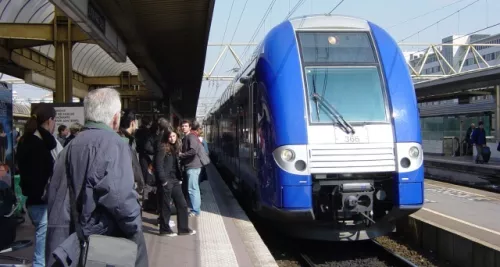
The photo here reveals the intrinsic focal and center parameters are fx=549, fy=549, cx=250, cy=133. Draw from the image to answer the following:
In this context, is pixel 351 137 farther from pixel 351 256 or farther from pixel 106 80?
pixel 106 80

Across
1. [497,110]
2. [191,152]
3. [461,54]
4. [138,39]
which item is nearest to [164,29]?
[138,39]

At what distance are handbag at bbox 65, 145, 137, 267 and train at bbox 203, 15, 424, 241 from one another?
4.27 metres

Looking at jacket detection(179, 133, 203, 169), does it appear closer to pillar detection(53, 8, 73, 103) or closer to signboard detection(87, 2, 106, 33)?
signboard detection(87, 2, 106, 33)

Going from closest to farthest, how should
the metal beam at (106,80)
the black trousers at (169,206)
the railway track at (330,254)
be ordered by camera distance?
the black trousers at (169,206) < the railway track at (330,254) < the metal beam at (106,80)

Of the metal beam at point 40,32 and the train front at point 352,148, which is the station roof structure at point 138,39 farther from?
the train front at point 352,148

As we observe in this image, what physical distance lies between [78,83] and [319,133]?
68.0ft

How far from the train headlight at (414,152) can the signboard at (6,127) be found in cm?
514

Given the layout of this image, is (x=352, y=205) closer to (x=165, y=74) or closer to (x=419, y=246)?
(x=419, y=246)

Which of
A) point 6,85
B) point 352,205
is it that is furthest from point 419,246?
point 6,85

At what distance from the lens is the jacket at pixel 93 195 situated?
2941 mm

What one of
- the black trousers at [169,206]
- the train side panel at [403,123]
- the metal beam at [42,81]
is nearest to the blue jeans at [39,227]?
the black trousers at [169,206]

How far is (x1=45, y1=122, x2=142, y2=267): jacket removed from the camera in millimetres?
2941

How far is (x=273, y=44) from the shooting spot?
7934 mm

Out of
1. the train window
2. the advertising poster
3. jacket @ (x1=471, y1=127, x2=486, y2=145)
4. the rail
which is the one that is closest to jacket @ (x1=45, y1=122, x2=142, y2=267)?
the advertising poster
